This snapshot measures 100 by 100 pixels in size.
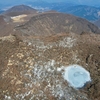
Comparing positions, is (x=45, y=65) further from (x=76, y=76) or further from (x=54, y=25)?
(x=54, y=25)

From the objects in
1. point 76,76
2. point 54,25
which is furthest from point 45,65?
point 54,25

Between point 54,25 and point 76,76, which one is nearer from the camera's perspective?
point 76,76

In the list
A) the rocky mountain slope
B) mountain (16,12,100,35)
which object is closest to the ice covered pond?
the rocky mountain slope

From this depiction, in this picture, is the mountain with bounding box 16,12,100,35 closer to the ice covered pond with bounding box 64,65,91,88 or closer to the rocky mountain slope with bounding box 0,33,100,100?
the rocky mountain slope with bounding box 0,33,100,100

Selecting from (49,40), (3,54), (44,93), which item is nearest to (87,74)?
(44,93)

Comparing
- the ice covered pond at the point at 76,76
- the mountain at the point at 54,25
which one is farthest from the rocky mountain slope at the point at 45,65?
the mountain at the point at 54,25

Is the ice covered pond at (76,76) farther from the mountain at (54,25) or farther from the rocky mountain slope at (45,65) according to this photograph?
the mountain at (54,25)

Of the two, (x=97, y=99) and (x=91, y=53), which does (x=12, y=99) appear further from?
(x=91, y=53)
